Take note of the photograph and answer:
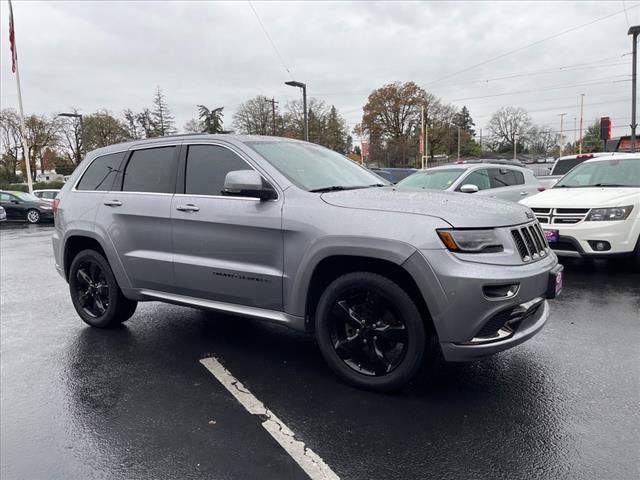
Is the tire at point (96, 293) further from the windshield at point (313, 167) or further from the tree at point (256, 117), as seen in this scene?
the tree at point (256, 117)

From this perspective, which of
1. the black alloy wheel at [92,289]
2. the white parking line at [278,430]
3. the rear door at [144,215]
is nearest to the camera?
the white parking line at [278,430]

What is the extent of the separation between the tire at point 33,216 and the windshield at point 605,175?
21856 millimetres

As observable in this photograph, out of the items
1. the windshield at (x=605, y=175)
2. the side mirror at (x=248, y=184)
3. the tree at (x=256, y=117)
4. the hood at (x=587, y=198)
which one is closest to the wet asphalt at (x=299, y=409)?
the side mirror at (x=248, y=184)

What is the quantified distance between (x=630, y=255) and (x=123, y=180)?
21.7 ft

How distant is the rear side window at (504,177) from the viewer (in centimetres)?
999

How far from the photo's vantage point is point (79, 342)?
4.73 meters

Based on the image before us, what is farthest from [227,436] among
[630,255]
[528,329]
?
[630,255]

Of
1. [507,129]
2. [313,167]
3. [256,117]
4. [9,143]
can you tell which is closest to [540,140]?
[507,129]

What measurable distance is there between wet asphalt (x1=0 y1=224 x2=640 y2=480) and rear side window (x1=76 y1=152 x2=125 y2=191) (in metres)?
1.55

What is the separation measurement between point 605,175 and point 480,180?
239cm

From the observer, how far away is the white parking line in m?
2.51

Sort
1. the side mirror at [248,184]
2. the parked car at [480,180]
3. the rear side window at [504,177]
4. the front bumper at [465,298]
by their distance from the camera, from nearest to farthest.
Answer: the front bumper at [465,298], the side mirror at [248,184], the parked car at [480,180], the rear side window at [504,177]

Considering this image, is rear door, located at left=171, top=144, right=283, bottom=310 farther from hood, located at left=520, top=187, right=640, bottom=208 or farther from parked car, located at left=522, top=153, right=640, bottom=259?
hood, located at left=520, top=187, right=640, bottom=208

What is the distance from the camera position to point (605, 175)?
7.65 metres
